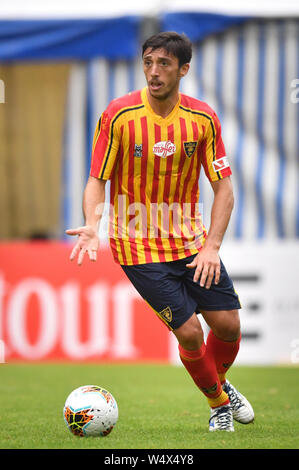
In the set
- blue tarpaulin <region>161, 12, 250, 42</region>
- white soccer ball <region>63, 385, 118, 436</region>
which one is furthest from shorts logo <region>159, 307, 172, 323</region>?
blue tarpaulin <region>161, 12, 250, 42</region>

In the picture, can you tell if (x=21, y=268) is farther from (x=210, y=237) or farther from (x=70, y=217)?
(x=210, y=237)

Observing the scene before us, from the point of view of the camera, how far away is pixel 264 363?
973 centimetres

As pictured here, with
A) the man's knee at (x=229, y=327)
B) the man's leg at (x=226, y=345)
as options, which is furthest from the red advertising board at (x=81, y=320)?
the man's knee at (x=229, y=327)

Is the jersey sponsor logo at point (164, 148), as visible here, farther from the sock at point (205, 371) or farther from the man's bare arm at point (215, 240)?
the sock at point (205, 371)

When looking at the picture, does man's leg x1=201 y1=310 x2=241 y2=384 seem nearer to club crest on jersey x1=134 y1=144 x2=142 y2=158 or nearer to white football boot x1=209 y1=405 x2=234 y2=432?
white football boot x1=209 y1=405 x2=234 y2=432

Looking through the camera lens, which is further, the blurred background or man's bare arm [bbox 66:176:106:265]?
the blurred background

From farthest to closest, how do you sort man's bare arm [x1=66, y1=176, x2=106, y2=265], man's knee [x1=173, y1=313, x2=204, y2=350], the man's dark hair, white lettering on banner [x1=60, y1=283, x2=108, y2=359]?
white lettering on banner [x1=60, y1=283, x2=108, y2=359] < man's knee [x1=173, y1=313, x2=204, y2=350] < the man's dark hair < man's bare arm [x1=66, y1=176, x2=106, y2=265]

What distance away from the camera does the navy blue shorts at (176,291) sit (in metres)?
4.97

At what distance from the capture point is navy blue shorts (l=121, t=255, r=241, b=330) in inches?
196

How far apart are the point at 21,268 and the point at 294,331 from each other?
329 centimetres

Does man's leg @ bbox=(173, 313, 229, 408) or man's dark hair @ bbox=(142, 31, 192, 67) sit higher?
man's dark hair @ bbox=(142, 31, 192, 67)

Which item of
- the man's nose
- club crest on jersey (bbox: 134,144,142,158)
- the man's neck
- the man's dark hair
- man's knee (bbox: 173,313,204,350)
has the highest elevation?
the man's dark hair

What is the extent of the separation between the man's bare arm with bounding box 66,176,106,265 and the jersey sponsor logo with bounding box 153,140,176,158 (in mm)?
374

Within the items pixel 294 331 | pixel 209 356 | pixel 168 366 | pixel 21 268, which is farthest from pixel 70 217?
pixel 209 356
